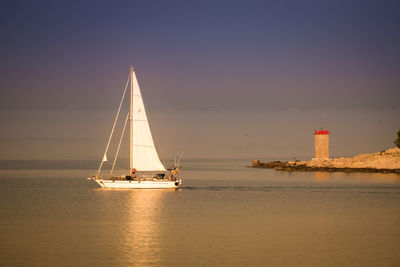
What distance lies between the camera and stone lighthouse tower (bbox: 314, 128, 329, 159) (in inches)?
5002

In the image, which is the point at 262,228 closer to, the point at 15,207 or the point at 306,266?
the point at 306,266

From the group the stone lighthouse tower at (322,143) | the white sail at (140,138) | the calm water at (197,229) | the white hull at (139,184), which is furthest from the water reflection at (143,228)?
the stone lighthouse tower at (322,143)

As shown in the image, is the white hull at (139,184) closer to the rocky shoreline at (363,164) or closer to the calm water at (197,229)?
the calm water at (197,229)

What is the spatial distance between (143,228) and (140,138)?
73.8ft

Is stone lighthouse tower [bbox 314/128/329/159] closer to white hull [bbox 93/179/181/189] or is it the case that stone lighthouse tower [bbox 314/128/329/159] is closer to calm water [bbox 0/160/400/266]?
calm water [bbox 0/160/400/266]

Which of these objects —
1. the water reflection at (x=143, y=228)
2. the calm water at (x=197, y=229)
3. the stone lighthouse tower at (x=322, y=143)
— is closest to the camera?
the calm water at (x=197, y=229)

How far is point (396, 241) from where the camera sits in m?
33.3

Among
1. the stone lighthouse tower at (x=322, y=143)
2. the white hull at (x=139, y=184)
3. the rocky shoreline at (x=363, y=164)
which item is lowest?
the white hull at (x=139, y=184)

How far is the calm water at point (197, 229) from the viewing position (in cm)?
2872

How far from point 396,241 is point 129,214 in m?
20.9

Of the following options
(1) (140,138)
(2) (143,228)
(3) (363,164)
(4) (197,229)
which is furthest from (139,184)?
(3) (363,164)

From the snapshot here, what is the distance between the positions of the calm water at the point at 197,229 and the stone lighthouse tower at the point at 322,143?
62.7 metres

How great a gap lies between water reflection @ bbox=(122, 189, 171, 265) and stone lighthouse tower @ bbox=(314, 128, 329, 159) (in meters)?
70.4

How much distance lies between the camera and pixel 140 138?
60375mm
